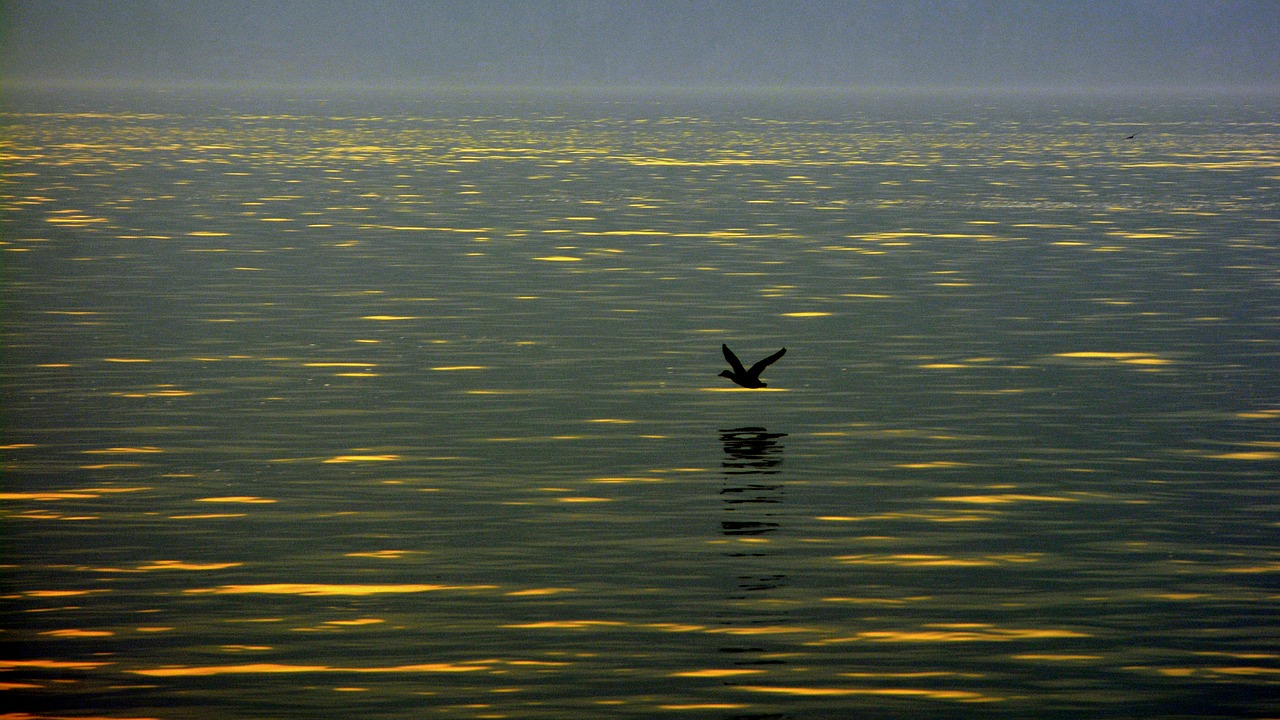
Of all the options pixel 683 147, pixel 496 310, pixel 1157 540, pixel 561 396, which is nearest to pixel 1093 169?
pixel 683 147

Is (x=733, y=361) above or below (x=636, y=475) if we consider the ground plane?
above

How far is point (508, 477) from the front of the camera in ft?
80.6

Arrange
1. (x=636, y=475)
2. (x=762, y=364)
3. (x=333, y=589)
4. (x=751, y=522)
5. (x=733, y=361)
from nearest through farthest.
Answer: (x=333, y=589)
(x=751, y=522)
(x=636, y=475)
(x=762, y=364)
(x=733, y=361)

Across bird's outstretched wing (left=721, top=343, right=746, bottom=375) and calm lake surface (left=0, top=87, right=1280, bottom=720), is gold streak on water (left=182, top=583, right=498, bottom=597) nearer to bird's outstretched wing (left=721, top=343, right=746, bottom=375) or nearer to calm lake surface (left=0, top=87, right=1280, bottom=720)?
calm lake surface (left=0, top=87, right=1280, bottom=720)

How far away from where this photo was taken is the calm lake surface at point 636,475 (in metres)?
17.2

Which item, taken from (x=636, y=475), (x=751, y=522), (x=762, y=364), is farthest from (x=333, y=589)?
(x=762, y=364)

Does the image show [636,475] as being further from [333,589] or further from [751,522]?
[333,589]

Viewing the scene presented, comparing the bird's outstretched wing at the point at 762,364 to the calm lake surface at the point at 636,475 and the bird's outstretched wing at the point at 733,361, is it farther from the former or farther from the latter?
the calm lake surface at the point at 636,475

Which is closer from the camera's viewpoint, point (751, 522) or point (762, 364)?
point (751, 522)

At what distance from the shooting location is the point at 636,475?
81.4 ft

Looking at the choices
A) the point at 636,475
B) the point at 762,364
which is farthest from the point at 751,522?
the point at 762,364

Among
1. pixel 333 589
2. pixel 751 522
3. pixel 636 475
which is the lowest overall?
pixel 636 475

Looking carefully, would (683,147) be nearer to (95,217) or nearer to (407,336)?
(95,217)

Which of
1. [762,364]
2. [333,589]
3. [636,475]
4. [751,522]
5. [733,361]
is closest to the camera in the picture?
[333,589]
